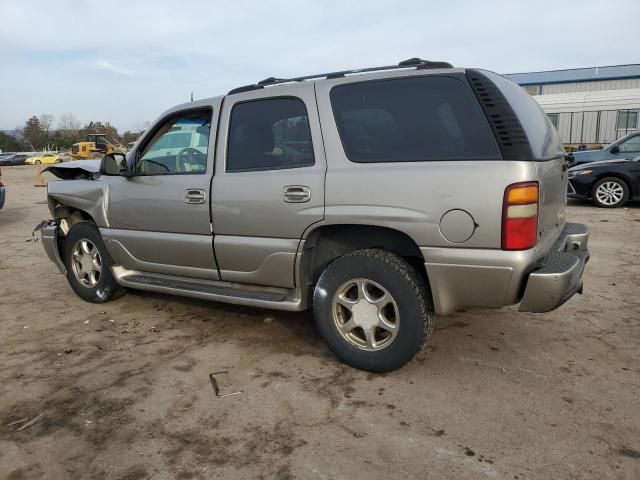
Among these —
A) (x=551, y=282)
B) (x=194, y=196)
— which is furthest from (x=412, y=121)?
(x=194, y=196)

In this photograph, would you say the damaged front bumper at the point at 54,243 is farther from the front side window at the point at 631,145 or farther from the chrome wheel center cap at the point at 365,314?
the front side window at the point at 631,145

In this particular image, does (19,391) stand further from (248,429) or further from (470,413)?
(470,413)

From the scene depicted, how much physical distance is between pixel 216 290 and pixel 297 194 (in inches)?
43.8

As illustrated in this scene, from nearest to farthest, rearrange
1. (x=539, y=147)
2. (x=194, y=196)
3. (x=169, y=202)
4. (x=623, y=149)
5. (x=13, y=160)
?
(x=539, y=147)
(x=194, y=196)
(x=169, y=202)
(x=623, y=149)
(x=13, y=160)

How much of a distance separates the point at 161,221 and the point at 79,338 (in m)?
1.15

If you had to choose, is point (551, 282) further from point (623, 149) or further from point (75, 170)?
point (623, 149)

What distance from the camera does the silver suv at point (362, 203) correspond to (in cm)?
286

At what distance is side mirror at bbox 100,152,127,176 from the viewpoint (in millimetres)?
4387

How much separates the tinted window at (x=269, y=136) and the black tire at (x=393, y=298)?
751mm

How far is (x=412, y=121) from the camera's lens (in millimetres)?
3090

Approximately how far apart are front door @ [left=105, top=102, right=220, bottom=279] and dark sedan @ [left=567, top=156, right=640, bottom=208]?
848cm

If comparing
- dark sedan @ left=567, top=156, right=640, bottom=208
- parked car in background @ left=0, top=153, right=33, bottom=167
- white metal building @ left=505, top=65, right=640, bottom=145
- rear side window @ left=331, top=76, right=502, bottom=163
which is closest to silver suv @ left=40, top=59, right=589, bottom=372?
rear side window @ left=331, top=76, right=502, bottom=163

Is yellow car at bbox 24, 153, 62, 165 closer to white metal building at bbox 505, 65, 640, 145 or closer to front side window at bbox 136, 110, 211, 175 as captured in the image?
white metal building at bbox 505, 65, 640, 145

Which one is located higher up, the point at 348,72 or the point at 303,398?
the point at 348,72
